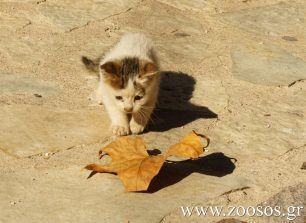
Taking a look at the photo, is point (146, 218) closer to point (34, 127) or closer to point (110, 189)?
point (110, 189)

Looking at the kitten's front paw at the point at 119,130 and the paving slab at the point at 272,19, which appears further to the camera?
the paving slab at the point at 272,19

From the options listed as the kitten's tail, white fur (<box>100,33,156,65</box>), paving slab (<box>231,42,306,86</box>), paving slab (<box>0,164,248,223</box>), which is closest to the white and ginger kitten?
white fur (<box>100,33,156,65</box>)

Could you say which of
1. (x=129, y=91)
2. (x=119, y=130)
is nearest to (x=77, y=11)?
(x=129, y=91)

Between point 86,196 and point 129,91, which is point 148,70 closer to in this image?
point 129,91

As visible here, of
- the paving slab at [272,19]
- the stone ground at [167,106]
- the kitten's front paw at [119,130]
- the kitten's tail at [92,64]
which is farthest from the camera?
the paving slab at [272,19]

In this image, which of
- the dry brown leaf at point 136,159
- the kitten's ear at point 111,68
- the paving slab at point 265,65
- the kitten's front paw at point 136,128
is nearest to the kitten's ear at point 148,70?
the kitten's ear at point 111,68

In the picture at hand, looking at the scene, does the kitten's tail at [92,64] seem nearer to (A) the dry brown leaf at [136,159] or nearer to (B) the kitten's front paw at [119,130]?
(B) the kitten's front paw at [119,130]

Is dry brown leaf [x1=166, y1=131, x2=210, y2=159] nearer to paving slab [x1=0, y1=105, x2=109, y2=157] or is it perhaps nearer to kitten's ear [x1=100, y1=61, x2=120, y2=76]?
paving slab [x1=0, y1=105, x2=109, y2=157]
